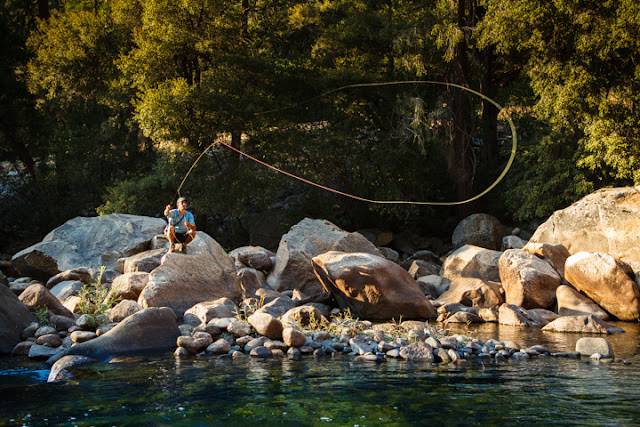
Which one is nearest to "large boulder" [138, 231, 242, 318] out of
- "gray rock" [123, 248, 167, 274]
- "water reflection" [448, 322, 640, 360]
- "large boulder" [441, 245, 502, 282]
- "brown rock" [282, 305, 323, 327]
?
"gray rock" [123, 248, 167, 274]

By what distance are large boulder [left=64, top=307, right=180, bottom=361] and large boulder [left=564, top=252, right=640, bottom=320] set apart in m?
7.79

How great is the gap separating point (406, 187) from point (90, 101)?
13.6 meters

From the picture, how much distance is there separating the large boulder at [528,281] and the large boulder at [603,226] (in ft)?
8.25

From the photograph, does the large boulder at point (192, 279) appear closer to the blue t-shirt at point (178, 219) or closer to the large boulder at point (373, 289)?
the blue t-shirt at point (178, 219)

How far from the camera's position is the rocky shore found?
27.0ft

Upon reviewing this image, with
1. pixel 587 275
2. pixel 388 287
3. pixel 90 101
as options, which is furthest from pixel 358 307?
pixel 90 101

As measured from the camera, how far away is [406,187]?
2200 cm

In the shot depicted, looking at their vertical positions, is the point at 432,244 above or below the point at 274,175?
below

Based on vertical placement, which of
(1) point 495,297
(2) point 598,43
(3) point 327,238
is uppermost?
(2) point 598,43

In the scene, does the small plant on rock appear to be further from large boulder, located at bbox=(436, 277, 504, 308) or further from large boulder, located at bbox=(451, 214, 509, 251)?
large boulder, located at bbox=(451, 214, 509, 251)

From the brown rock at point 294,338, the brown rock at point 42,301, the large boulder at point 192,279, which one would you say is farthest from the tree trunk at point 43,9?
the brown rock at point 294,338

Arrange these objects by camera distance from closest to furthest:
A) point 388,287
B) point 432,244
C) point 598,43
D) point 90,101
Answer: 1. point 388,287
2. point 598,43
3. point 432,244
4. point 90,101

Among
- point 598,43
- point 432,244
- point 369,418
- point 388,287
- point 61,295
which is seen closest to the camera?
point 369,418

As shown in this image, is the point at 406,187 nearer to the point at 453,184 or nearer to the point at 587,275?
the point at 453,184
